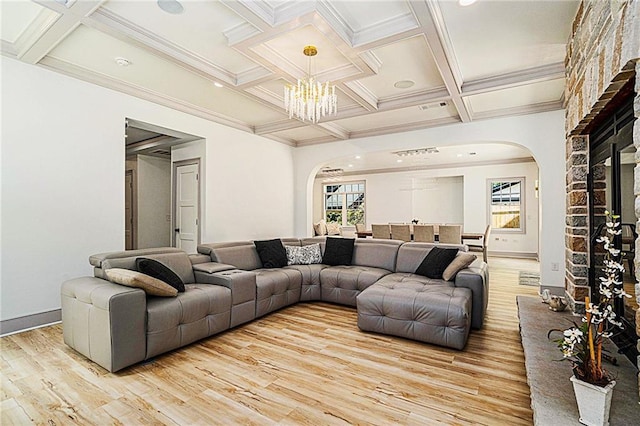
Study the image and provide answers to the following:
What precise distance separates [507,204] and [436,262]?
6.53 metres

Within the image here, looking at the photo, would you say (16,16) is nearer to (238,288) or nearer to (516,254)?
(238,288)

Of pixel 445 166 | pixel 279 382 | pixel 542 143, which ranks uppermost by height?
pixel 445 166

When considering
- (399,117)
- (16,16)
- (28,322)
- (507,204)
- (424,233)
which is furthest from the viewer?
(507,204)

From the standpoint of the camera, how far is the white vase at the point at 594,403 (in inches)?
52.9

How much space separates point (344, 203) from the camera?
38.7ft

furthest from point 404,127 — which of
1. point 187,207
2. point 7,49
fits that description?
point 7,49

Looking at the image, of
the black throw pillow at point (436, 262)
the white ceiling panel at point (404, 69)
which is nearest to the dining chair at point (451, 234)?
the black throw pillow at point (436, 262)

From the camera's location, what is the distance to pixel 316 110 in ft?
10.9

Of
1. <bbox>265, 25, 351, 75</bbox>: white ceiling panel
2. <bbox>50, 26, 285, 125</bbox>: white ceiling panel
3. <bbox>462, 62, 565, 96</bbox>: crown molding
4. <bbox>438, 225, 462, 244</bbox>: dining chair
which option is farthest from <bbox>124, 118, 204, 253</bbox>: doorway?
<bbox>438, 225, 462, 244</bbox>: dining chair

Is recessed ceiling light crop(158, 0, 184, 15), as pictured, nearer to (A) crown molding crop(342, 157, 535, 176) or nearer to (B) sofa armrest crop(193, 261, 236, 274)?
(B) sofa armrest crop(193, 261, 236, 274)

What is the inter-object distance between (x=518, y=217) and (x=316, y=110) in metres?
8.00

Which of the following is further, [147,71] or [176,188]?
[176,188]

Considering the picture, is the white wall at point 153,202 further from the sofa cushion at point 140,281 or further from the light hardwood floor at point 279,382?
the sofa cushion at point 140,281

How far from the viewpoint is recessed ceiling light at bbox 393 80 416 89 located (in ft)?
12.7
